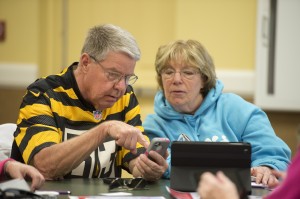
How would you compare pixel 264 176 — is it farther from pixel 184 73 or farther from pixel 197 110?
pixel 184 73

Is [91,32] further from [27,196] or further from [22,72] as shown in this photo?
[22,72]

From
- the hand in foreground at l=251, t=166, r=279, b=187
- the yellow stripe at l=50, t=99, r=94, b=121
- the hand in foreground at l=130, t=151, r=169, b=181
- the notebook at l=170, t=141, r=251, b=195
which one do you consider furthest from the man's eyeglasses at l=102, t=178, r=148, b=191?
the hand in foreground at l=251, t=166, r=279, b=187

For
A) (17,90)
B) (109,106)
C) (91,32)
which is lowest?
(17,90)

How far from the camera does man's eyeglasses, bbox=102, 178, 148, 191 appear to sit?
94.6 inches

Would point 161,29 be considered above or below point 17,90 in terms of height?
above

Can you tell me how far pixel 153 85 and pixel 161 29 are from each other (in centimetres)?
51

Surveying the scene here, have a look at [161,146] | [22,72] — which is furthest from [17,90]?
[161,146]

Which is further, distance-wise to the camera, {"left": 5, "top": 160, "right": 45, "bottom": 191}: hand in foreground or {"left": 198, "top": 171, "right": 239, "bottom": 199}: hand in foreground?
{"left": 5, "top": 160, "right": 45, "bottom": 191}: hand in foreground

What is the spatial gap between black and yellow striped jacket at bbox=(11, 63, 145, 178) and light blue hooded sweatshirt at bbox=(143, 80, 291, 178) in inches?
16.3

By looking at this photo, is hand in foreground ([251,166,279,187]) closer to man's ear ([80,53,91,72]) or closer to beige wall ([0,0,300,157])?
man's ear ([80,53,91,72])

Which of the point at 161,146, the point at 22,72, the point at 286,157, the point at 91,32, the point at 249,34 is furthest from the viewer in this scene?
the point at 22,72

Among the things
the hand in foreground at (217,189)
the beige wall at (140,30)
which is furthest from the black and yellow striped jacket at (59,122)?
the beige wall at (140,30)

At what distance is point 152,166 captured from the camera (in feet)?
8.41

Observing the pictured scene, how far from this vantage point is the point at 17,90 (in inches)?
221
